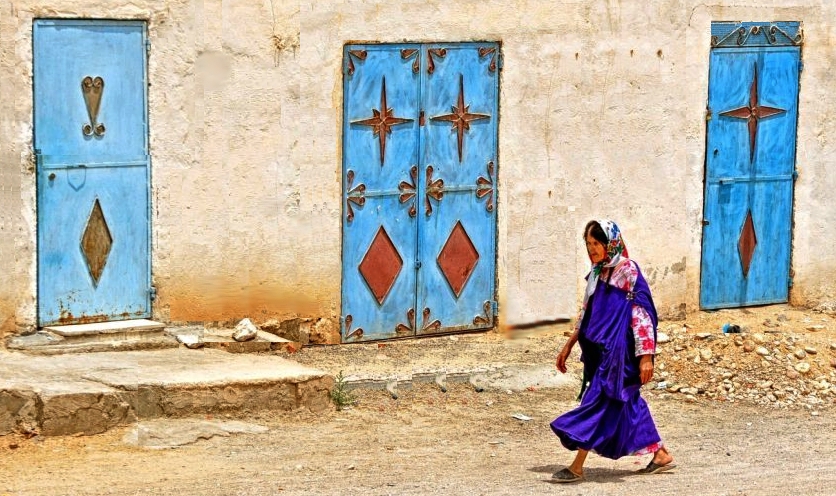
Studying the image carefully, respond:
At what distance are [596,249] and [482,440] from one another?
A: 63.1 inches

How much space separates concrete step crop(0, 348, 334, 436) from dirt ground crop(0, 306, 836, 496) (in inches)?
3.9

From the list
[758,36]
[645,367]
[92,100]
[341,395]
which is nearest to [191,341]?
[341,395]

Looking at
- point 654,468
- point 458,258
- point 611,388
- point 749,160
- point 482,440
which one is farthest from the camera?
point 749,160

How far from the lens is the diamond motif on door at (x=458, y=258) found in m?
11.5

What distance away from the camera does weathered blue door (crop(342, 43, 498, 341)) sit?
36.5 feet

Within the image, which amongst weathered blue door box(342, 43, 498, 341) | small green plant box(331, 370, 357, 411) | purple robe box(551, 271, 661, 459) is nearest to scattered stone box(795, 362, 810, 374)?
weathered blue door box(342, 43, 498, 341)

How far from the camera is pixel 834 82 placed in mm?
12953

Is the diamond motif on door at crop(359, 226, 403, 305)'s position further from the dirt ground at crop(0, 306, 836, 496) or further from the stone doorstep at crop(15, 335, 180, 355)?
the stone doorstep at crop(15, 335, 180, 355)

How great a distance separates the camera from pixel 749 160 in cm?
1264

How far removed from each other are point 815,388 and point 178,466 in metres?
4.48

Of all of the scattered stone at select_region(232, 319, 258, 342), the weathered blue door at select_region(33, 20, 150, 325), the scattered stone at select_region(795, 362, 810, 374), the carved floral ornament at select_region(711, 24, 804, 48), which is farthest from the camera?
the carved floral ornament at select_region(711, 24, 804, 48)

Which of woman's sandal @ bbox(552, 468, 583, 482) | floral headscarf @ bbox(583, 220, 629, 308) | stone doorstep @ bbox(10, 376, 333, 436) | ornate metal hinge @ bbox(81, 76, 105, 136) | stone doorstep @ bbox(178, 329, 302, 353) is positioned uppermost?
ornate metal hinge @ bbox(81, 76, 105, 136)

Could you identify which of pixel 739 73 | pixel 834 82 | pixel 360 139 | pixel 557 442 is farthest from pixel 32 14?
pixel 834 82

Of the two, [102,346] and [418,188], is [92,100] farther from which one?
[418,188]
